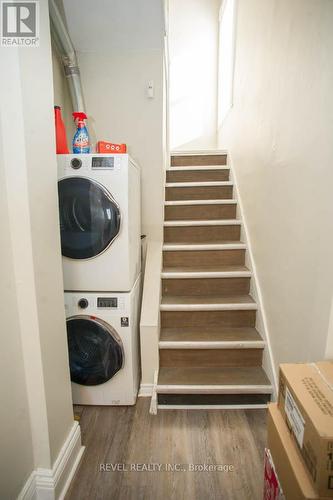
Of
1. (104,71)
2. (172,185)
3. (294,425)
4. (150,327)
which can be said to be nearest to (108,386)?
(150,327)

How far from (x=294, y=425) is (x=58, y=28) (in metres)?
2.49

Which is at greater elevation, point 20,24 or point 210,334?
point 20,24

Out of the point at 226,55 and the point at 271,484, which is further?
the point at 226,55

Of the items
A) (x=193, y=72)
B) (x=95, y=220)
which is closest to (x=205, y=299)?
(x=95, y=220)

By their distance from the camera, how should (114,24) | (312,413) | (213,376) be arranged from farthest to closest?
(114,24), (213,376), (312,413)

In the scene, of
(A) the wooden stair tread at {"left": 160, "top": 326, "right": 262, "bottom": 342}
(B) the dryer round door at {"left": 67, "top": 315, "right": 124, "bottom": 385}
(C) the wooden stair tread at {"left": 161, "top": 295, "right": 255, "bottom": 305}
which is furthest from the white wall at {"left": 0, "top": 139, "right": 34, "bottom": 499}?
(C) the wooden stair tread at {"left": 161, "top": 295, "right": 255, "bottom": 305}

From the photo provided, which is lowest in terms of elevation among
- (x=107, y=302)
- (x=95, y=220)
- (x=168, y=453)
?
(x=168, y=453)

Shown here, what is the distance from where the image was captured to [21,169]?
0.85m

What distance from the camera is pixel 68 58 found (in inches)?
71.7

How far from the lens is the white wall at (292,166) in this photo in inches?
39.6

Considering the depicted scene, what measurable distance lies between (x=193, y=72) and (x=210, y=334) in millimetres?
3866

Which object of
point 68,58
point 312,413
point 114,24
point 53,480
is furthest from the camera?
point 68,58

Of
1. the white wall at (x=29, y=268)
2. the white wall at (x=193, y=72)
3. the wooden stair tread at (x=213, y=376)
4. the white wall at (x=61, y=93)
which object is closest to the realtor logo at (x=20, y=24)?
the white wall at (x=29, y=268)

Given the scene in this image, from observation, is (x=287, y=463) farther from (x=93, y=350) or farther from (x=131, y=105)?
(x=131, y=105)
